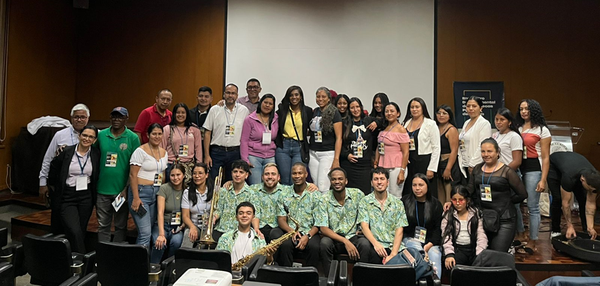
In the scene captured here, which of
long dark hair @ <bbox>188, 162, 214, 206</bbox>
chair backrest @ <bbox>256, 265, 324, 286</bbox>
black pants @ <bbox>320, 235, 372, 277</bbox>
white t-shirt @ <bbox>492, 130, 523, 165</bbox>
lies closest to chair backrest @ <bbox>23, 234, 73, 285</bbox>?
long dark hair @ <bbox>188, 162, 214, 206</bbox>

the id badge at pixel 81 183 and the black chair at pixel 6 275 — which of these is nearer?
the black chair at pixel 6 275

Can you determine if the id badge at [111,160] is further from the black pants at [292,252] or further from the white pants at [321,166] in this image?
the white pants at [321,166]

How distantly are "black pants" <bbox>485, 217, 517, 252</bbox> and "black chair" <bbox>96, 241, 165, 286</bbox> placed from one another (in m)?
2.45

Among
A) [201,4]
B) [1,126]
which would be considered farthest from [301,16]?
[1,126]

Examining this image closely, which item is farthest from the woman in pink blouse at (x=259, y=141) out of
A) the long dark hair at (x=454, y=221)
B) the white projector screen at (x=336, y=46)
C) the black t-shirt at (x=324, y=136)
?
the white projector screen at (x=336, y=46)

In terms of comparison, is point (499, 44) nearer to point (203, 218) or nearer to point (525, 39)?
point (525, 39)

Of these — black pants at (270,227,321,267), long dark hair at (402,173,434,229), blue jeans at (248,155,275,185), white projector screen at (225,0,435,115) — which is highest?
white projector screen at (225,0,435,115)

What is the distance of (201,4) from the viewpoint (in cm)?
654

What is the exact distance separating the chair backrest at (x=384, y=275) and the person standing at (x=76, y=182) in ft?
8.06

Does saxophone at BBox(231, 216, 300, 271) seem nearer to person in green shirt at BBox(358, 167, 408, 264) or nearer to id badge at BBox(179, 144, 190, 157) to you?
person in green shirt at BBox(358, 167, 408, 264)

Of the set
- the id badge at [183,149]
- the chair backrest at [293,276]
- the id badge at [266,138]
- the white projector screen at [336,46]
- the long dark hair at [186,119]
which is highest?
the white projector screen at [336,46]

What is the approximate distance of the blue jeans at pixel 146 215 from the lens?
322 cm

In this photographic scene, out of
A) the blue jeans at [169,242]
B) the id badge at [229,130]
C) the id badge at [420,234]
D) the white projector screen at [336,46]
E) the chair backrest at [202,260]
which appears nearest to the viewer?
the chair backrest at [202,260]

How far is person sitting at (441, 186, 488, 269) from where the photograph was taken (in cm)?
293
